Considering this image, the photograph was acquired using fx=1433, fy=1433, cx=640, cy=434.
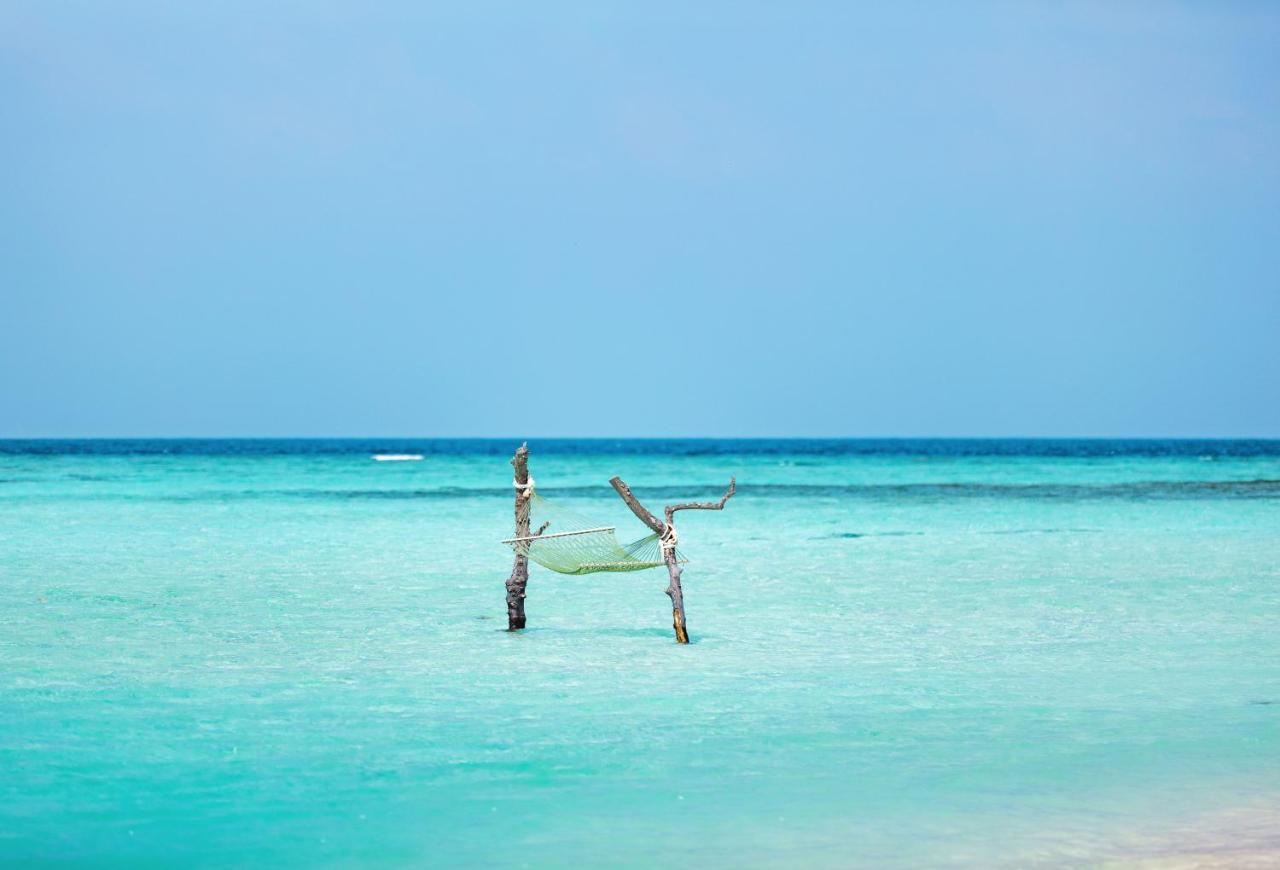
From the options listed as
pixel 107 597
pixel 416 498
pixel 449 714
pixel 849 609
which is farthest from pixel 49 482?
pixel 449 714

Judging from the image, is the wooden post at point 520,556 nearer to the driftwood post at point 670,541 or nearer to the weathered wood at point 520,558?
the weathered wood at point 520,558

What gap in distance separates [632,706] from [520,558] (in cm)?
280

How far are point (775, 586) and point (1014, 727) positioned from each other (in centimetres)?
668

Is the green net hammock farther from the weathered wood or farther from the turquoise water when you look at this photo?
the turquoise water

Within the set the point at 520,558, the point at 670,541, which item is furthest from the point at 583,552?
the point at 520,558

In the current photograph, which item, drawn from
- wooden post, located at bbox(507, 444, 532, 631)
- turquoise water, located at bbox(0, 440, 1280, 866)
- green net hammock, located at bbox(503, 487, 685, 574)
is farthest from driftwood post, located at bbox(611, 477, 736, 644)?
wooden post, located at bbox(507, 444, 532, 631)

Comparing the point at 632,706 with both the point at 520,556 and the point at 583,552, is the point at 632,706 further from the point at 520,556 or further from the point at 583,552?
the point at 520,556

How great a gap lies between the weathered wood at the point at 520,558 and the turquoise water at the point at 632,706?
Result: 7.1 inches

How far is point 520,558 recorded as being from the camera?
1049 centimetres

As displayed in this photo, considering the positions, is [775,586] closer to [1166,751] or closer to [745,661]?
[745,661]

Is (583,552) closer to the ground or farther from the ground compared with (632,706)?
farther from the ground

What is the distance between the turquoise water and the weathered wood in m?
0.18

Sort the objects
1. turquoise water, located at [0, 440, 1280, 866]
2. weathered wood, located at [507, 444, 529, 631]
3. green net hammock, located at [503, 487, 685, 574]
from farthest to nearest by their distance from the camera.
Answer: weathered wood, located at [507, 444, 529, 631] → green net hammock, located at [503, 487, 685, 574] → turquoise water, located at [0, 440, 1280, 866]

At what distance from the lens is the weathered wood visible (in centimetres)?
1033
